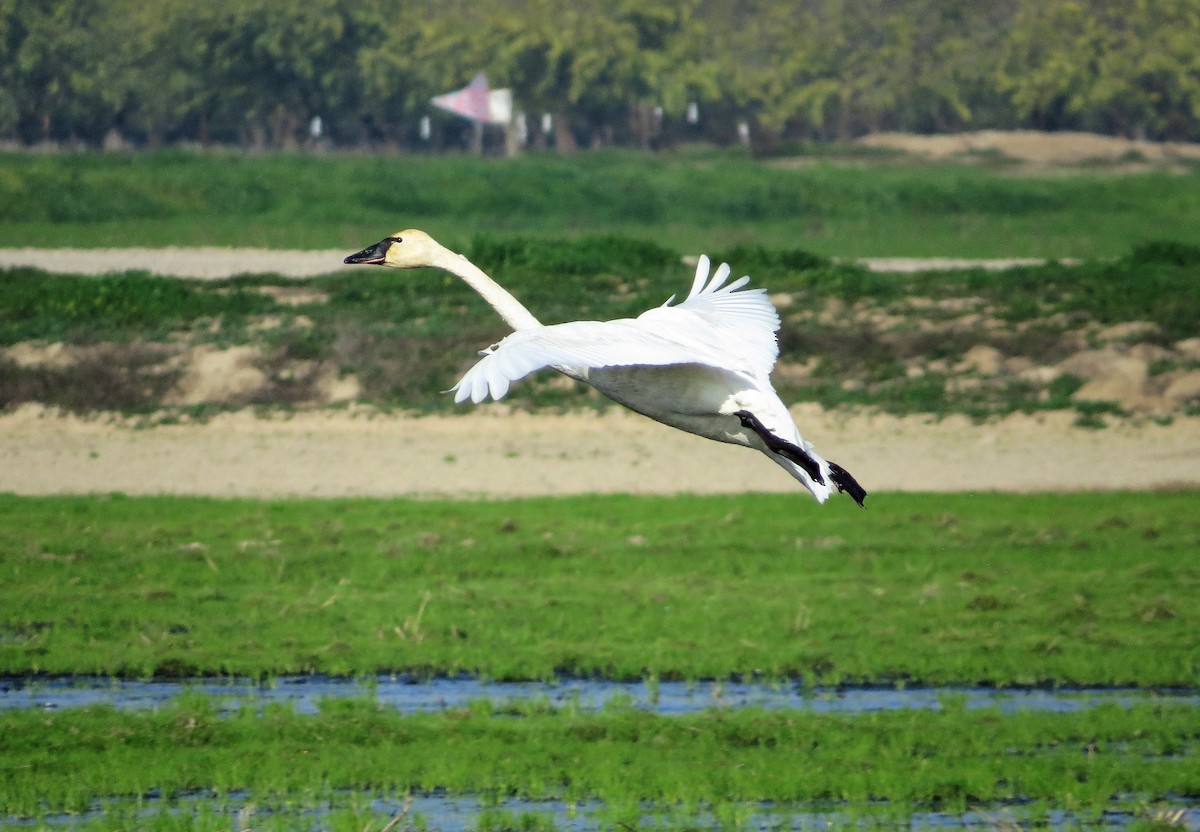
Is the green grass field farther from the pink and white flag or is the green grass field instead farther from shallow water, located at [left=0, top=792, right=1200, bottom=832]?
the pink and white flag

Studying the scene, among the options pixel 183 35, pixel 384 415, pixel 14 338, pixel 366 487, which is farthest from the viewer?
pixel 183 35

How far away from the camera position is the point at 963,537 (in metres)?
14.1

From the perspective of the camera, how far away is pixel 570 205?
3944 centimetres

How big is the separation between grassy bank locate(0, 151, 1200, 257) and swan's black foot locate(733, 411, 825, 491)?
25075 mm

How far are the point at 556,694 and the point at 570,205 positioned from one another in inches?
1160

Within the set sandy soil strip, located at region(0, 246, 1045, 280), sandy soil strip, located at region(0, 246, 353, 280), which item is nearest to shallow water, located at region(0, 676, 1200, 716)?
sandy soil strip, located at region(0, 246, 353, 280)

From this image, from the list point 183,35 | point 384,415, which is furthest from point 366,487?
point 183,35

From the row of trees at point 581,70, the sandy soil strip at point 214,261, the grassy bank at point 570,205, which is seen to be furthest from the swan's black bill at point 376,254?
the row of trees at point 581,70

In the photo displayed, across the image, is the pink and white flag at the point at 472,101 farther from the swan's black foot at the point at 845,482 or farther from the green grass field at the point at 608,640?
the swan's black foot at the point at 845,482

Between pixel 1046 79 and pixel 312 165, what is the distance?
29.5 metres

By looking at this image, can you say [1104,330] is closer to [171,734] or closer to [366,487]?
[366,487]

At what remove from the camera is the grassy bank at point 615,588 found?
36.3 feet

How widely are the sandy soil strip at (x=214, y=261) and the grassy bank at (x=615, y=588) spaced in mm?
11519

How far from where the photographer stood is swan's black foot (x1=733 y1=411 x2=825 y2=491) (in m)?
6.89
